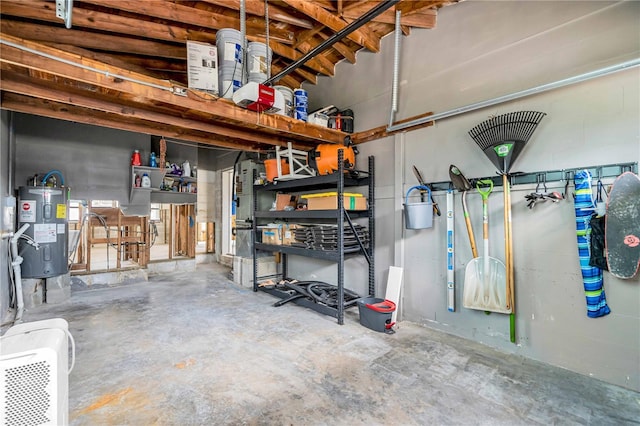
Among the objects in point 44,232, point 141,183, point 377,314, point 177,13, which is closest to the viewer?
point 177,13

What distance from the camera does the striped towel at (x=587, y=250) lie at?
2.09 metres

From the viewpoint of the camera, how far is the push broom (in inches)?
92.7

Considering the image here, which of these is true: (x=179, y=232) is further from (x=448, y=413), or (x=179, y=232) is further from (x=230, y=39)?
(x=448, y=413)

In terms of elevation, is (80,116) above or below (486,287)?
above

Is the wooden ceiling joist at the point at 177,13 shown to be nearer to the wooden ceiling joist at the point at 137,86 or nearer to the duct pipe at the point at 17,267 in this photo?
the wooden ceiling joist at the point at 137,86

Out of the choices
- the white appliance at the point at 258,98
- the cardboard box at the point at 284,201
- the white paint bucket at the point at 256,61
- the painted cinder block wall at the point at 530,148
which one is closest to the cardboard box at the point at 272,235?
the cardboard box at the point at 284,201

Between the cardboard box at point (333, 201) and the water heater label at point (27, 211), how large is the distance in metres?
3.76

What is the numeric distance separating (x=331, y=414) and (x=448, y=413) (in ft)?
2.37

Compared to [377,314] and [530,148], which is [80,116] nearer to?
[377,314]

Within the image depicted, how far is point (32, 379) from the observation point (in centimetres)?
123

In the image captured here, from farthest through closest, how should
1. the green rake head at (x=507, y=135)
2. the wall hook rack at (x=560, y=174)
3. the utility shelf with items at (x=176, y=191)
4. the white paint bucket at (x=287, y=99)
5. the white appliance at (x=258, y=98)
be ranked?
the utility shelf with items at (x=176, y=191)
the white paint bucket at (x=287, y=99)
the white appliance at (x=258, y=98)
the green rake head at (x=507, y=135)
the wall hook rack at (x=560, y=174)

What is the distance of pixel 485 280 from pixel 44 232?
551 cm

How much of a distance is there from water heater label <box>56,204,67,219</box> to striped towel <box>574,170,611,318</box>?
598 cm

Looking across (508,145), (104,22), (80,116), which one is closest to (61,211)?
(80,116)
